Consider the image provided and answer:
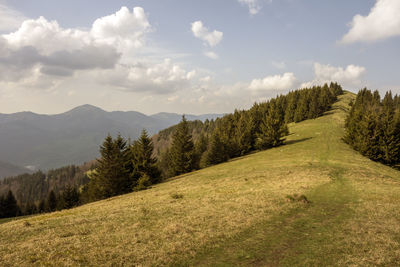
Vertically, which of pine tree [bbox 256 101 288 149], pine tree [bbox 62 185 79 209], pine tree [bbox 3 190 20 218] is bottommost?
pine tree [bbox 3 190 20 218]

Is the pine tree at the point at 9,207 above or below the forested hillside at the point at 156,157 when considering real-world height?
below

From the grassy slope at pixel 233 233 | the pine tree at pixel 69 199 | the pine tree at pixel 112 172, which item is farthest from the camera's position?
the pine tree at pixel 69 199

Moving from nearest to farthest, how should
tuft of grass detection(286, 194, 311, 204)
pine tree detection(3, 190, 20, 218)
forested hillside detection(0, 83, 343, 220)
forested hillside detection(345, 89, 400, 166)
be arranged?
1. tuft of grass detection(286, 194, 311, 204)
2. forested hillside detection(0, 83, 343, 220)
3. forested hillside detection(345, 89, 400, 166)
4. pine tree detection(3, 190, 20, 218)

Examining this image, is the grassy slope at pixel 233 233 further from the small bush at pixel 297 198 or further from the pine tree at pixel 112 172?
the pine tree at pixel 112 172

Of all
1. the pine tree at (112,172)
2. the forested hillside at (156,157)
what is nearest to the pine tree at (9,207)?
the forested hillside at (156,157)

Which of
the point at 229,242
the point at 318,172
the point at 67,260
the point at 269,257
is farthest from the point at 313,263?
the point at 318,172

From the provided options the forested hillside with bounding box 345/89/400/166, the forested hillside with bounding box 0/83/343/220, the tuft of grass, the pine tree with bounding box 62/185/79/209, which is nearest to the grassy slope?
the tuft of grass

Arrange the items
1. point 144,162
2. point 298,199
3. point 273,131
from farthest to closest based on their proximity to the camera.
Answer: point 273,131 → point 144,162 → point 298,199

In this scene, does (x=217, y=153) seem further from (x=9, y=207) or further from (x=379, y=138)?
(x=9, y=207)

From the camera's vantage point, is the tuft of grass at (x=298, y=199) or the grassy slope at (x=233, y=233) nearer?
the grassy slope at (x=233, y=233)

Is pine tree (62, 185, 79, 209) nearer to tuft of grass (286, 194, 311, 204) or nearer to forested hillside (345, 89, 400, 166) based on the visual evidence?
tuft of grass (286, 194, 311, 204)

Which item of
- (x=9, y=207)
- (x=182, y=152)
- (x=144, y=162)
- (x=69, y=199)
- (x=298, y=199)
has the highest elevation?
(x=182, y=152)

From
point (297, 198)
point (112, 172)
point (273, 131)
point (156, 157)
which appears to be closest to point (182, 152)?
point (156, 157)

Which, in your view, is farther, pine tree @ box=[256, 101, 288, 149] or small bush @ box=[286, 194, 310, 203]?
pine tree @ box=[256, 101, 288, 149]
